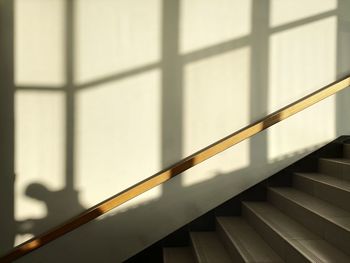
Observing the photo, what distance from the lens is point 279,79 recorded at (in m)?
3.24

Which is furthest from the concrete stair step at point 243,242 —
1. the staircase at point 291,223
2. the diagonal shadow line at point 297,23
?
the diagonal shadow line at point 297,23

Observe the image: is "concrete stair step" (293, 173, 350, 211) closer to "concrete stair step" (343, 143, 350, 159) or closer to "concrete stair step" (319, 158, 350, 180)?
"concrete stair step" (319, 158, 350, 180)

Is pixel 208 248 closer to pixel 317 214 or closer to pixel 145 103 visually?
pixel 317 214

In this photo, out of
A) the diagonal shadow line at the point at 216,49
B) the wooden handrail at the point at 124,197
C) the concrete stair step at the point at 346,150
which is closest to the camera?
the wooden handrail at the point at 124,197

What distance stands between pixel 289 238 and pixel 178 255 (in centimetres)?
109

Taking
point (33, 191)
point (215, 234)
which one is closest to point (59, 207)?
point (33, 191)

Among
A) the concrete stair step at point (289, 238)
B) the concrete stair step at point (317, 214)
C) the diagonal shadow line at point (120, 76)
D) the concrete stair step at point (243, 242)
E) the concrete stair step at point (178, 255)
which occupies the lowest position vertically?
the concrete stair step at point (178, 255)

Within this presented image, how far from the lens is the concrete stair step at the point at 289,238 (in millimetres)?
2039

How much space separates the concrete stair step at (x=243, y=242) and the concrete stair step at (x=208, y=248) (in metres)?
0.06

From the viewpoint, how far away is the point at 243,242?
104 inches

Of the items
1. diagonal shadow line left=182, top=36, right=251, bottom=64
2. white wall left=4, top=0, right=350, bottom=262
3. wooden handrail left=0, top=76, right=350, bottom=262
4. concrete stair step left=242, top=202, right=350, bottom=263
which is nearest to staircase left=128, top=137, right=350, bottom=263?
concrete stair step left=242, top=202, right=350, bottom=263

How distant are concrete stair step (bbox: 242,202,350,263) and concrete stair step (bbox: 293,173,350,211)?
11.5 inches

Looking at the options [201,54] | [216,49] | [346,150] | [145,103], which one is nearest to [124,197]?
[145,103]

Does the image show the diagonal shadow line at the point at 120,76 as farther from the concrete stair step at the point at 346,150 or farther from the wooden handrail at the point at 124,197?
the concrete stair step at the point at 346,150
